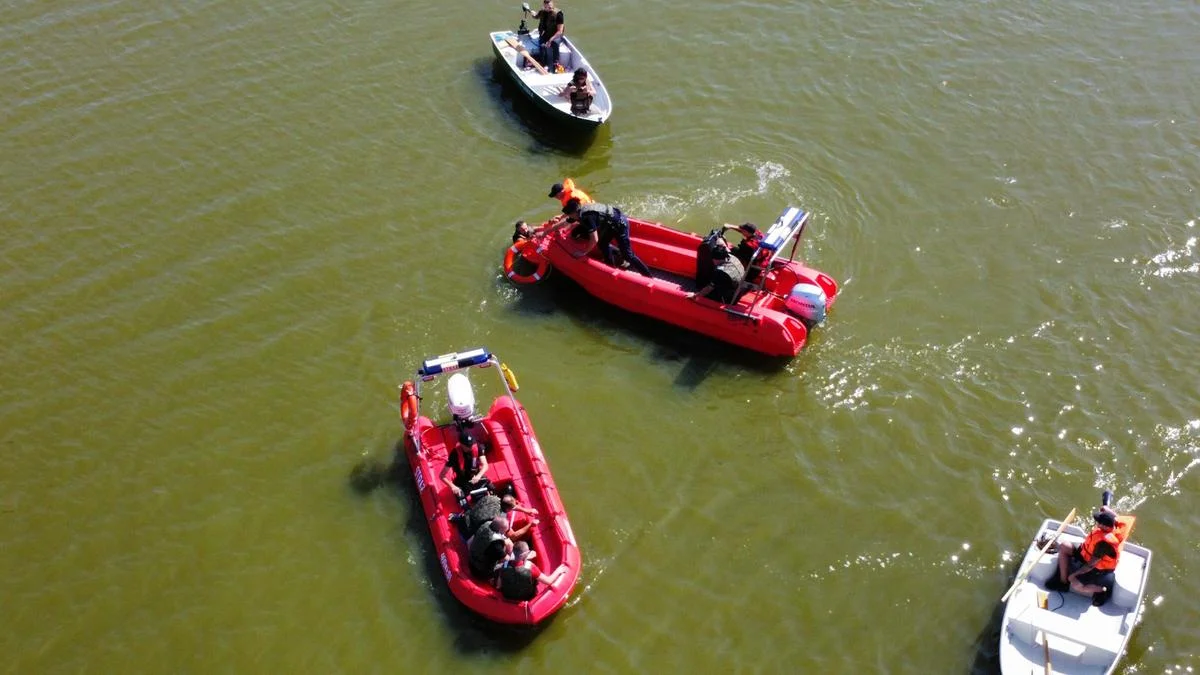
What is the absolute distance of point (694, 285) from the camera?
15.5m

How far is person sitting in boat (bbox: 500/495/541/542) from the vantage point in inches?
468

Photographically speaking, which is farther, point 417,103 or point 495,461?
point 417,103

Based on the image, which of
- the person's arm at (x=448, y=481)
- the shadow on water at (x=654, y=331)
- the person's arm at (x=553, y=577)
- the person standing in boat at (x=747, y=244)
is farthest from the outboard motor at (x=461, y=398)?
the person standing in boat at (x=747, y=244)

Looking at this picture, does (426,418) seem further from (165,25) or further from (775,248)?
(165,25)

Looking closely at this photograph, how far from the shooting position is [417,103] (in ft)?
64.1

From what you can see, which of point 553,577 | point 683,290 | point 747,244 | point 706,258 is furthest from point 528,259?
point 553,577

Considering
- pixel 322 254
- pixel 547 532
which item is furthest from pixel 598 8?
pixel 547 532

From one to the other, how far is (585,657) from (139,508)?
648 cm

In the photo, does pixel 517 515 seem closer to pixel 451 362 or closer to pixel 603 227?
pixel 451 362

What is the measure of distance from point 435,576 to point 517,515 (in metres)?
1.34

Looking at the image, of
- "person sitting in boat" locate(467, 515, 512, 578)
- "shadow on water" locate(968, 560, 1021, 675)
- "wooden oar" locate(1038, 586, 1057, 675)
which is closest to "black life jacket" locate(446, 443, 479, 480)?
"person sitting in boat" locate(467, 515, 512, 578)

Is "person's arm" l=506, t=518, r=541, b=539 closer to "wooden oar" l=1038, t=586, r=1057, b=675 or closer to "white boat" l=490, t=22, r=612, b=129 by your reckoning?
"wooden oar" l=1038, t=586, r=1057, b=675

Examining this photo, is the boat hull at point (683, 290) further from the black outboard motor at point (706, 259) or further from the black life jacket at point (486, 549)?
the black life jacket at point (486, 549)

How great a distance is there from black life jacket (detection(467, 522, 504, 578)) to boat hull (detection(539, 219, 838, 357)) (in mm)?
5038
